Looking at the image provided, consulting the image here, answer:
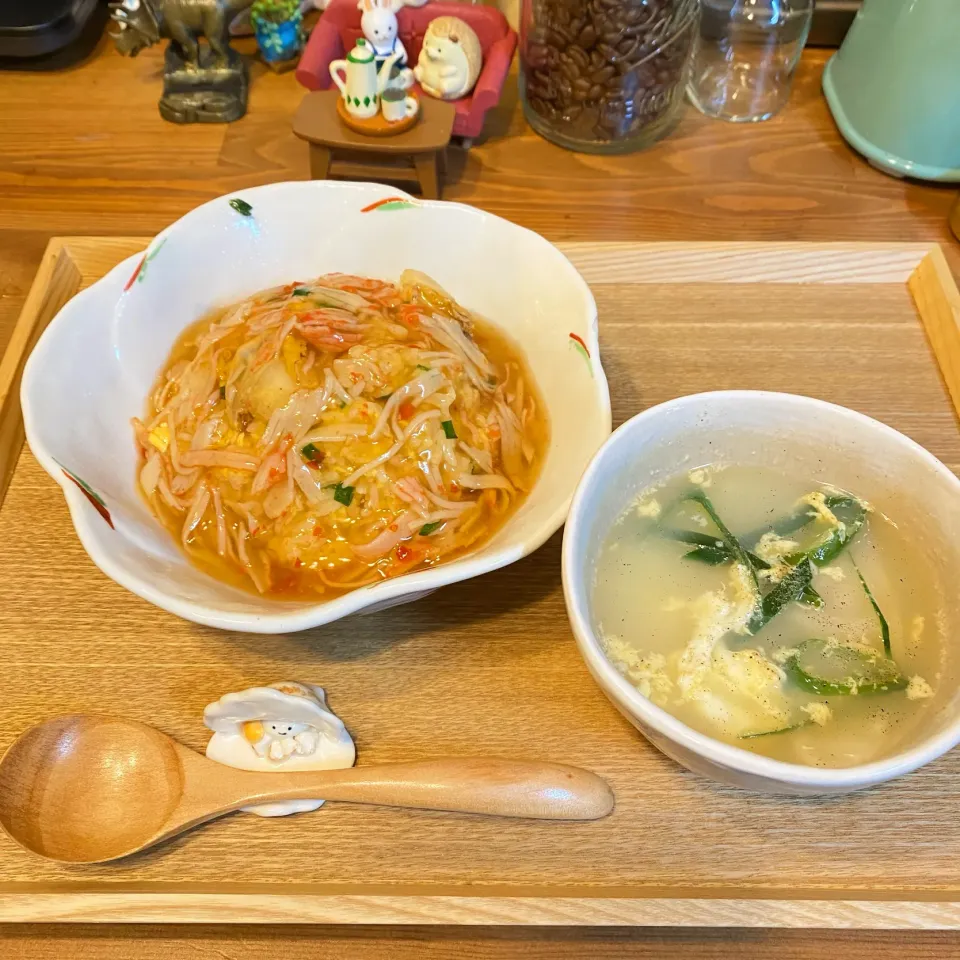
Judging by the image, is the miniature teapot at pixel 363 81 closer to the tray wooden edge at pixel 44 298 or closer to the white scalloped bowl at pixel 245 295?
the white scalloped bowl at pixel 245 295

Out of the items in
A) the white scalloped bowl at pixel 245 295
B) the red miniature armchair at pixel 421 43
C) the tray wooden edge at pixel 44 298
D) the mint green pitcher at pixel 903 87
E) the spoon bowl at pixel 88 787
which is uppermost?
the mint green pitcher at pixel 903 87

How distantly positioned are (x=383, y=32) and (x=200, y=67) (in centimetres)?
63

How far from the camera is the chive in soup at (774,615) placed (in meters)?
1.00

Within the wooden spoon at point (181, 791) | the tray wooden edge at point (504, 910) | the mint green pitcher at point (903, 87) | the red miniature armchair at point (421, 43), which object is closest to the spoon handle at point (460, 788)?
the wooden spoon at point (181, 791)

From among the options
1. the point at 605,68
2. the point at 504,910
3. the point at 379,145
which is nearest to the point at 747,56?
the point at 605,68

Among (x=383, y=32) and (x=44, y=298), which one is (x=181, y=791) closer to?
(x=44, y=298)

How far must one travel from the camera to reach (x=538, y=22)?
204cm

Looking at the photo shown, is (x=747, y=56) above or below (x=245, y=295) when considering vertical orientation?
above

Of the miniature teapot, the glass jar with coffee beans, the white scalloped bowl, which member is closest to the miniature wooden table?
the miniature teapot

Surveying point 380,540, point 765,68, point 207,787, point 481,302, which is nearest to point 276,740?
point 207,787

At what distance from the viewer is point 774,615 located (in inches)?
42.9

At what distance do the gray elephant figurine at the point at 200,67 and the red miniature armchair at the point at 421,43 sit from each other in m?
0.24

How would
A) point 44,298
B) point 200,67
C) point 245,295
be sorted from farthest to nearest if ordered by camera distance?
point 200,67
point 44,298
point 245,295

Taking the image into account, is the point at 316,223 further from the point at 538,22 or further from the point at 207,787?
the point at 207,787
